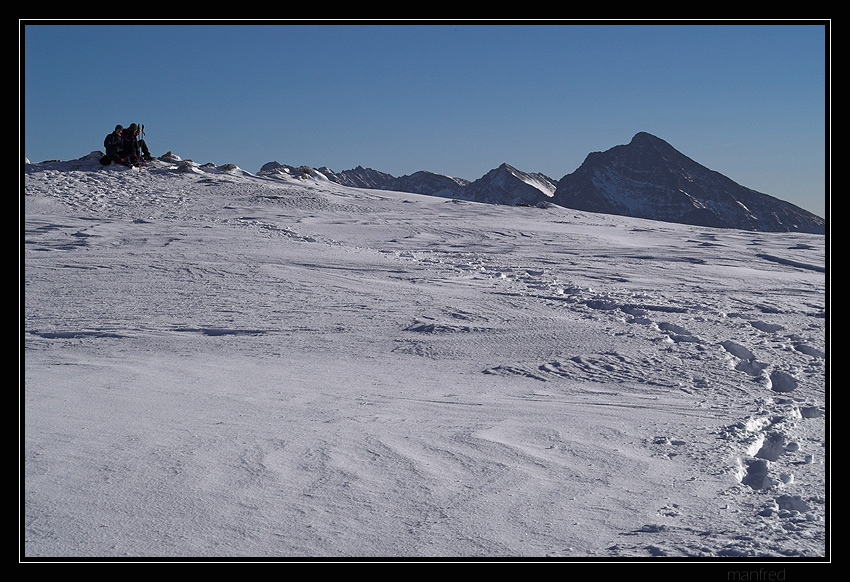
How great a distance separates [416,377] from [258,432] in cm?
159

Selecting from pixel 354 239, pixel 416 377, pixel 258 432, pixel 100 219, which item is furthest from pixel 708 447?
pixel 100 219

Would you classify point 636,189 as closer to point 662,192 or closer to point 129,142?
point 662,192

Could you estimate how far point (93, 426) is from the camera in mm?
3723

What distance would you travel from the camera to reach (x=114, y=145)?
66.6 ft

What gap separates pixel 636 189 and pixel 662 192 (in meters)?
5.90

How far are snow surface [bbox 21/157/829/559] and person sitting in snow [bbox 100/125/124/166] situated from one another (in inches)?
432

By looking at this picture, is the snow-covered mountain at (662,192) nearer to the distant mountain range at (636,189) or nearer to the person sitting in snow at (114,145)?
the distant mountain range at (636,189)

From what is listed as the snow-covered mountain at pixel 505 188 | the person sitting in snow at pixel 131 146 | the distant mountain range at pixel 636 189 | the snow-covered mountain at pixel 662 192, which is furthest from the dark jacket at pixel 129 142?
Result: the snow-covered mountain at pixel 662 192

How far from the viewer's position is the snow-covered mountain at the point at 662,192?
11962 cm

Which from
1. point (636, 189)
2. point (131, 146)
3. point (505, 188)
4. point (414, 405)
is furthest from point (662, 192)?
point (414, 405)

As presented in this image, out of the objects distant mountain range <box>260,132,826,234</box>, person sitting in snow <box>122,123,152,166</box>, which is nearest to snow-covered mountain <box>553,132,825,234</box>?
distant mountain range <box>260,132,826,234</box>

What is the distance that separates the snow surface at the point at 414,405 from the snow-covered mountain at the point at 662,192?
11293 centimetres

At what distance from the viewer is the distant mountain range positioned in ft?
377
